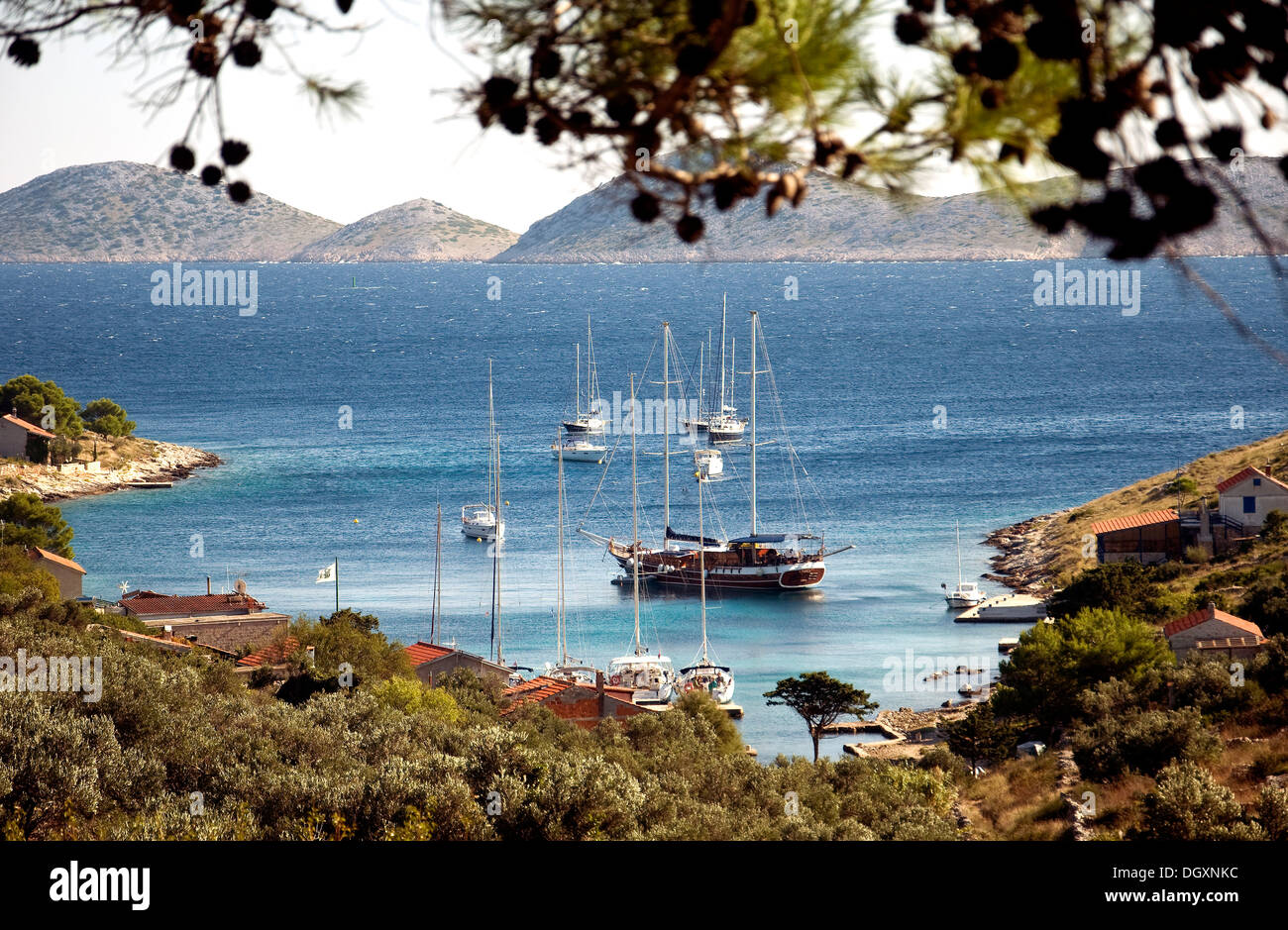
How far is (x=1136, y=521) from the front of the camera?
50969 mm

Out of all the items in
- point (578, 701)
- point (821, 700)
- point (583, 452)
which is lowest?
point (821, 700)

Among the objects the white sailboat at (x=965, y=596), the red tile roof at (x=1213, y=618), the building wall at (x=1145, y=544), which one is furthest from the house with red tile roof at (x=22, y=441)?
the red tile roof at (x=1213, y=618)

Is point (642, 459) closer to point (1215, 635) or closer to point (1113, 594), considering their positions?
point (1113, 594)

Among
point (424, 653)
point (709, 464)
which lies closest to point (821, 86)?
point (424, 653)

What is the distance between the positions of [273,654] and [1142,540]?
34.3m

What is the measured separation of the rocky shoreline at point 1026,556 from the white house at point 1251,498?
7167 mm

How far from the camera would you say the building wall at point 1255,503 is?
4816 centimetres

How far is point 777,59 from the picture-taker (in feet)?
9.63

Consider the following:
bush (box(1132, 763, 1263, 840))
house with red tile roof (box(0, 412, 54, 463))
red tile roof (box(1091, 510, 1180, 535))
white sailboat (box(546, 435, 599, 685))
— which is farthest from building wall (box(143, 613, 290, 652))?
house with red tile roof (box(0, 412, 54, 463))

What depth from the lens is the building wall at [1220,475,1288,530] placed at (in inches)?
1896

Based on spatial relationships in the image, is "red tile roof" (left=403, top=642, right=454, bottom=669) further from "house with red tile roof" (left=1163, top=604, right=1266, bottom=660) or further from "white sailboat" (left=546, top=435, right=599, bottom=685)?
"house with red tile roof" (left=1163, top=604, right=1266, bottom=660)
